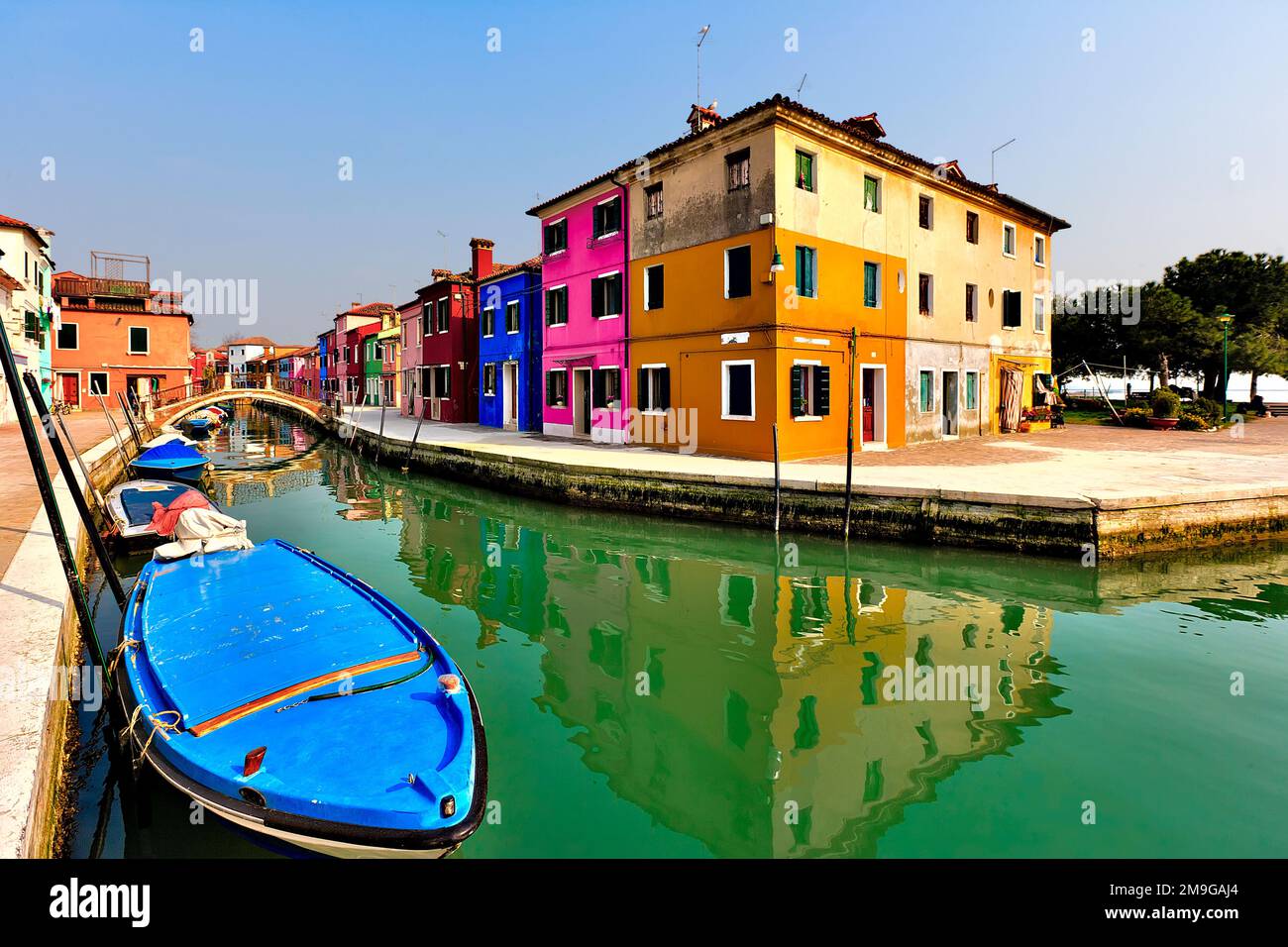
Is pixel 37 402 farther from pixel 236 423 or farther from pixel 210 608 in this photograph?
pixel 236 423

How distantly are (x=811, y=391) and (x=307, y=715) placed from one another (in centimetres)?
1629

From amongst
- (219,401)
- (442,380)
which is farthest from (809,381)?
(219,401)

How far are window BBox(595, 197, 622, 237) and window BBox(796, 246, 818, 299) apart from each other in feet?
23.4

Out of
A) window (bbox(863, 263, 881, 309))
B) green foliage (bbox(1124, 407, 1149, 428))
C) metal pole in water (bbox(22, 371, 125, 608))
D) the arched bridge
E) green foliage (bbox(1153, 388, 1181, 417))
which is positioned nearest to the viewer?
metal pole in water (bbox(22, 371, 125, 608))

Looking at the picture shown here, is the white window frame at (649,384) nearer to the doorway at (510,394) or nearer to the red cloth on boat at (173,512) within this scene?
the doorway at (510,394)

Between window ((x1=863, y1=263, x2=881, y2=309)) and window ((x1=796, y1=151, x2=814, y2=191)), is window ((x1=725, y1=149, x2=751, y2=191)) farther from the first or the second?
window ((x1=863, y1=263, x2=881, y2=309))

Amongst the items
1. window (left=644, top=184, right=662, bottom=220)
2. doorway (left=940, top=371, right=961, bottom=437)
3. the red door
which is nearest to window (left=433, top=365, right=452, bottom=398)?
window (left=644, top=184, right=662, bottom=220)

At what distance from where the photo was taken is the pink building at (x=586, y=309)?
75.6 feet

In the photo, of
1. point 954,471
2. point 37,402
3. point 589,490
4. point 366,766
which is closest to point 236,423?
point 589,490

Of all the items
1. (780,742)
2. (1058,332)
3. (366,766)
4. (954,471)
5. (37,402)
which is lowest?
(780,742)

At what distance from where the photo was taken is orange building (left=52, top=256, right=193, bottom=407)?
40969 mm

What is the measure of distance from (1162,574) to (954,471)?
5049 mm

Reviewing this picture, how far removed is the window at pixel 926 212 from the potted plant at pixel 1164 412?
43.2ft
